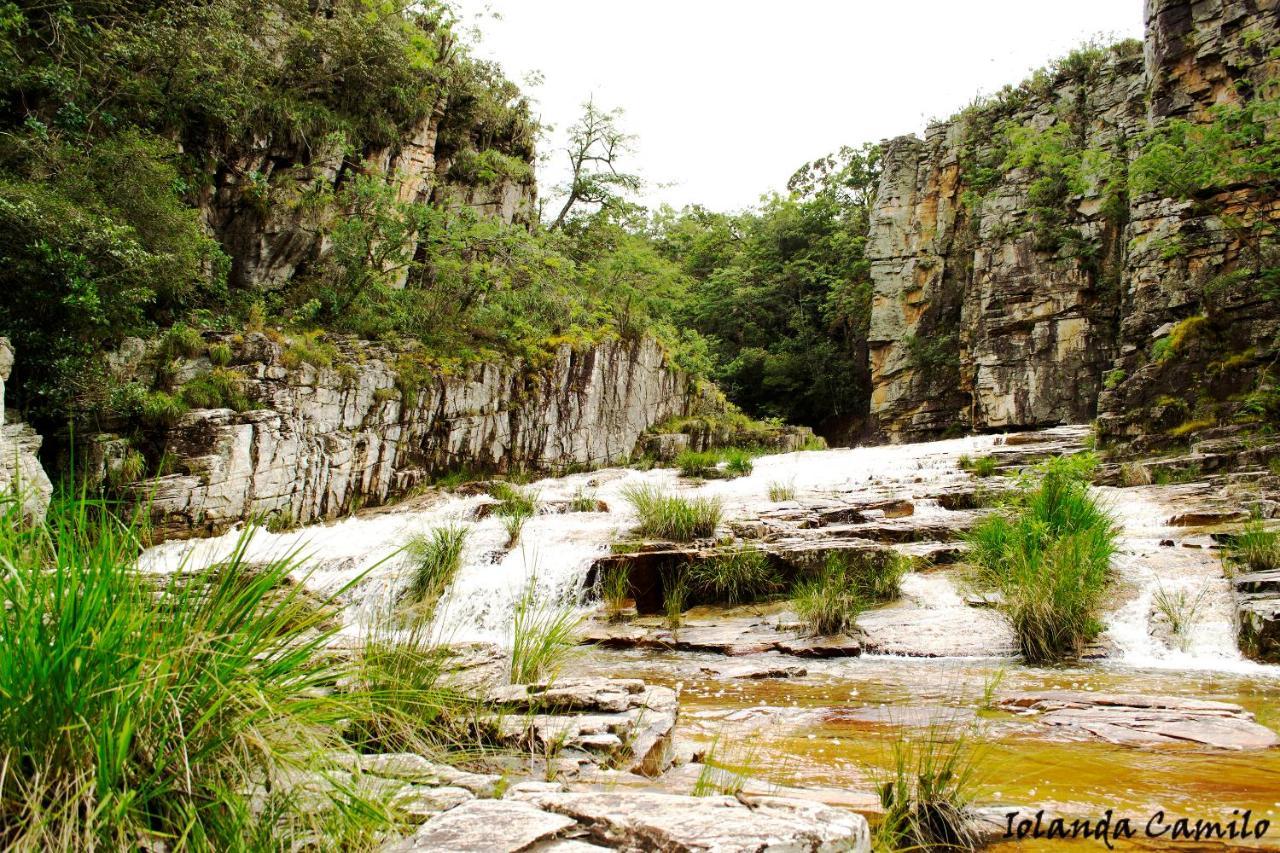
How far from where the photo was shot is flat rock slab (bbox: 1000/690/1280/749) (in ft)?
10.5

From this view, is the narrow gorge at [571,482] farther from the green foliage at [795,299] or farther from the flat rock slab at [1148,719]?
the green foliage at [795,299]

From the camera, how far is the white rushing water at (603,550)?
5176 mm

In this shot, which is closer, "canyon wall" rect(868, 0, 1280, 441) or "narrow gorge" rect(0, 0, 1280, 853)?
"narrow gorge" rect(0, 0, 1280, 853)

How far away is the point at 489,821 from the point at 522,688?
157 cm

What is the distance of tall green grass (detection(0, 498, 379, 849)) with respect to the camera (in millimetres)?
1309

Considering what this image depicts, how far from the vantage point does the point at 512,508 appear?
426 inches

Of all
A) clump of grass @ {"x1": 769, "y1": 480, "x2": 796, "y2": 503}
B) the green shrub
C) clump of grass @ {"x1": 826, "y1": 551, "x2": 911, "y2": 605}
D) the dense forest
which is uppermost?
the dense forest

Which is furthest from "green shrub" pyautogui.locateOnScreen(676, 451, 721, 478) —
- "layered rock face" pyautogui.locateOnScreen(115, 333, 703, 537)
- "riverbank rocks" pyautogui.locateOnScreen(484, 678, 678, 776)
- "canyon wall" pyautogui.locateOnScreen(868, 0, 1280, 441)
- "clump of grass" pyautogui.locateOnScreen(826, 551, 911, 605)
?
"riverbank rocks" pyautogui.locateOnScreen(484, 678, 678, 776)

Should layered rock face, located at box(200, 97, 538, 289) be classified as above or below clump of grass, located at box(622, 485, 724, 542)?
above

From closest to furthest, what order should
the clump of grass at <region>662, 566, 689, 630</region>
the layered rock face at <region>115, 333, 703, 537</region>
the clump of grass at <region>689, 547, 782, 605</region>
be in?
the clump of grass at <region>662, 566, 689, 630</region>
the clump of grass at <region>689, 547, 782, 605</region>
the layered rock face at <region>115, 333, 703, 537</region>

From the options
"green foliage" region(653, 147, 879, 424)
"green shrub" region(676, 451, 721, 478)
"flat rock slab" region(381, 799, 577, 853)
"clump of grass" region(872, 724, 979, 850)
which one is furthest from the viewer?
"green foliage" region(653, 147, 879, 424)

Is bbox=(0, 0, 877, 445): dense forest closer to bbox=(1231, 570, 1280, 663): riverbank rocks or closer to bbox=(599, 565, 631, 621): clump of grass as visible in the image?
bbox=(599, 565, 631, 621): clump of grass

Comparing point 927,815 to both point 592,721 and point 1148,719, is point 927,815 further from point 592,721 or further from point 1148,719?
point 1148,719

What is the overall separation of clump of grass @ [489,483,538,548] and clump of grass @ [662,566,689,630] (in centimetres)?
258
